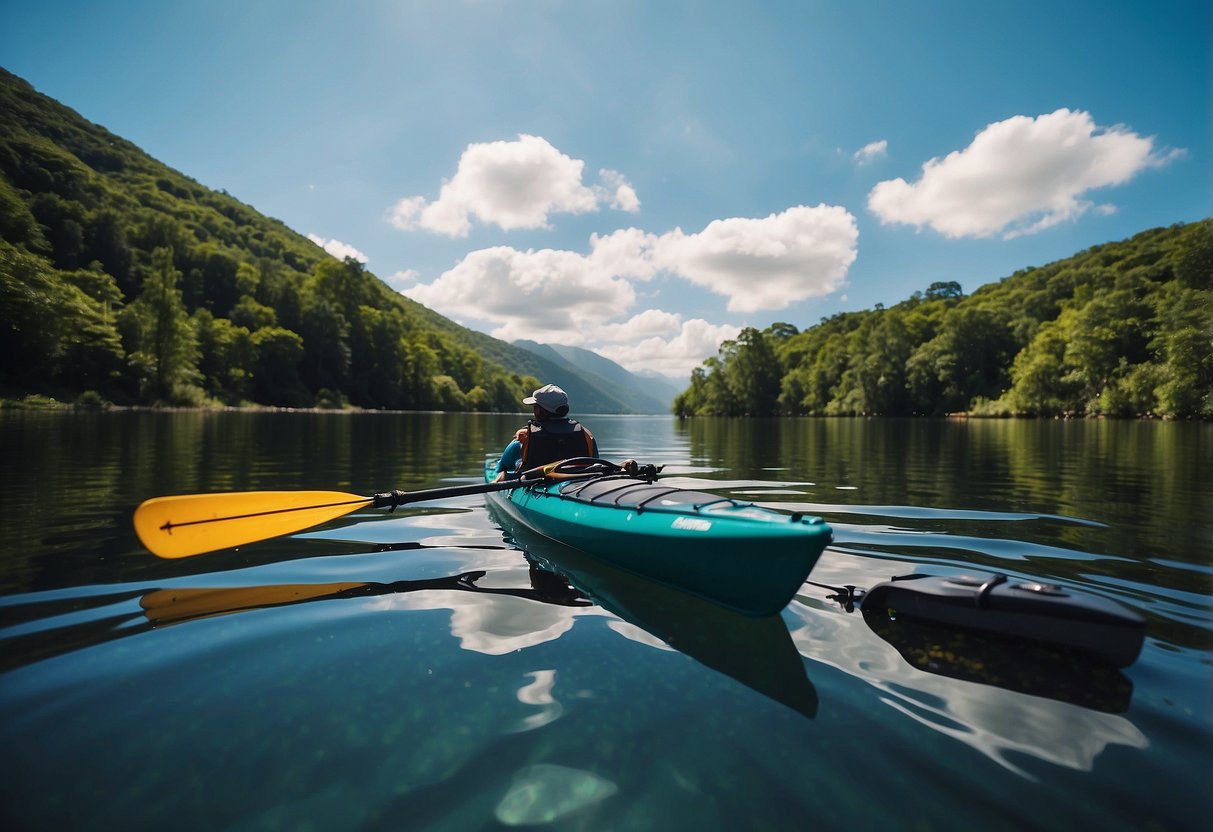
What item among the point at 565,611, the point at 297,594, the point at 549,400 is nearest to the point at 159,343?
the point at 549,400

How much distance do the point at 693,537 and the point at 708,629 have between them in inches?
32.1

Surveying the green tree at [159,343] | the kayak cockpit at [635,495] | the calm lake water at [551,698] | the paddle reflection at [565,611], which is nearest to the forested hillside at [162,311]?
the green tree at [159,343]

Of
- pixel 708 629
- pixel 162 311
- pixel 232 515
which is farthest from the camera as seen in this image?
pixel 162 311

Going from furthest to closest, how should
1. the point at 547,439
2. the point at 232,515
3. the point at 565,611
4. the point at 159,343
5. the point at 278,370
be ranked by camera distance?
the point at 278,370
the point at 159,343
the point at 547,439
the point at 232,515
the point at 565,611

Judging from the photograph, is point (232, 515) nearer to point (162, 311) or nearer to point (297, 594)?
point (297, 594)

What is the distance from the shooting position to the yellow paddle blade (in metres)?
5.77

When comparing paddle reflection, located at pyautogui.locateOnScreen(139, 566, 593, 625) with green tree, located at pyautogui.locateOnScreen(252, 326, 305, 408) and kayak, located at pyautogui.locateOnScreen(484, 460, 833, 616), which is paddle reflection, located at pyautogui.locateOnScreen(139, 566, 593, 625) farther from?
green tree, located at pyautogui.locateOnScreen(252, 326, 305, 408)

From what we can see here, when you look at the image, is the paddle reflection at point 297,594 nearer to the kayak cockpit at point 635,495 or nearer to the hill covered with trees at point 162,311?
the kayak cockpit at point 635,495

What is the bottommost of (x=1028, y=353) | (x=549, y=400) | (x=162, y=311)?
(x=549, y=400)

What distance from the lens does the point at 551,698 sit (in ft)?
11.9

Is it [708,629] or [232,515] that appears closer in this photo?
[708,629]

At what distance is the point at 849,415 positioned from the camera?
91.1 m

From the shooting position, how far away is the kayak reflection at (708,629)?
388cm

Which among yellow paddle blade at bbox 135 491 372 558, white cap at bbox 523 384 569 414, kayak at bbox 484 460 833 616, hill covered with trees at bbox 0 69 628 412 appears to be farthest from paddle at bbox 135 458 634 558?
hill covered with trees at bbox 0 69 628 412
